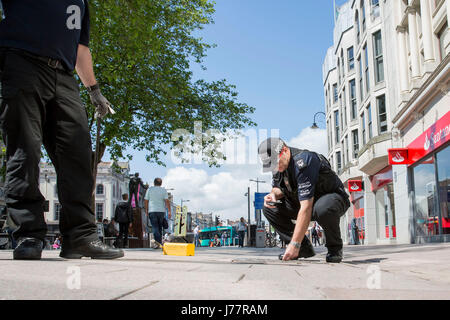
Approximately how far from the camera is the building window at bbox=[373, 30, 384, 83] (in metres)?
25.3

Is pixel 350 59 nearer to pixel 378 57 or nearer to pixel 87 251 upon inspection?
pixel 378 57

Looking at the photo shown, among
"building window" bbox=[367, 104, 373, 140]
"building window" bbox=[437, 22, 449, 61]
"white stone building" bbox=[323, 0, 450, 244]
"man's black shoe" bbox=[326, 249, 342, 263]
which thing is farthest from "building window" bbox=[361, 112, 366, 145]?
"man's black shoe" bbox=[326, 249, 342, 263]

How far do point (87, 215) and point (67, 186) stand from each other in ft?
0.90

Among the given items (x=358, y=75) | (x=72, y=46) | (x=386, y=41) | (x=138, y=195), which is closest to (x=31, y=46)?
(x=72, y=46)

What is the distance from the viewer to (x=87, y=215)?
343 centimetres

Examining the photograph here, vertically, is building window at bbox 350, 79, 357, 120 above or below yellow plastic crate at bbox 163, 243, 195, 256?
above

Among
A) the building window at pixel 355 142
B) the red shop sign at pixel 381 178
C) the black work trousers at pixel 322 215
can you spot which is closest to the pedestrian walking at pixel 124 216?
the black work trousers at pixel 322 215

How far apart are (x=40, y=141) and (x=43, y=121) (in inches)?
6.9

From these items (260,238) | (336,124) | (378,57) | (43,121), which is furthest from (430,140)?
(336,124)

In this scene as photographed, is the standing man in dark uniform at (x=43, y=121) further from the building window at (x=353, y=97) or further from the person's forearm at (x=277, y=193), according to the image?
the building window at (x=353, y=97)

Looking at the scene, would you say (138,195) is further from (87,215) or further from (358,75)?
(358,75)

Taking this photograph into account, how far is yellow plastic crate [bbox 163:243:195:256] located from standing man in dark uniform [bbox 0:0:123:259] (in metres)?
3.01

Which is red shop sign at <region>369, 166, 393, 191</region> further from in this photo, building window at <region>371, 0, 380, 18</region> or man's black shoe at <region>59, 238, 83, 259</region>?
man's black shoe at <region>59, 238, 83, 259</region>

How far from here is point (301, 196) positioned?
418 cm
